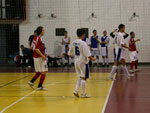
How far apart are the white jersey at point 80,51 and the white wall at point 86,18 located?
37.2 ft

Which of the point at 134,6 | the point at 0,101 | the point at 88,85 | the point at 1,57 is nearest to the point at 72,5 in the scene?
the point at 134,6

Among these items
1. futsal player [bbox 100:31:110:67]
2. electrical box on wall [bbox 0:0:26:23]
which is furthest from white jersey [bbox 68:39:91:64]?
electrical box on wall [bbox 0:0:26:23]

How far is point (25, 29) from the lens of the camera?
747 inches

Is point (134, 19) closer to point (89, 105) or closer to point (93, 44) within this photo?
point (93, 44)

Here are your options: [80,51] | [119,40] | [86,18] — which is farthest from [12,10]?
[80,51]

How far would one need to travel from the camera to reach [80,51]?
696cm

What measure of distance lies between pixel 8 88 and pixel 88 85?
8.60 ft

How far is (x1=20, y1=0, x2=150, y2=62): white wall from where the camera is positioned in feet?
58.2

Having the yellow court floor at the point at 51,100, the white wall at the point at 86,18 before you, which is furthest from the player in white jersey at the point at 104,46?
the yellow court floor at the point at 51,100

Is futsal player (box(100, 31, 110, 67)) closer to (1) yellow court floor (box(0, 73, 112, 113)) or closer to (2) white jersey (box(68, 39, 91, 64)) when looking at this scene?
(1) yellow court floor (box(0, 73, 112, 113))

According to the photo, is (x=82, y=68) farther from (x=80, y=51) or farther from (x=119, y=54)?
(x=119, y=54)

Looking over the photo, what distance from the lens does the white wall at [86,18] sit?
17750mm

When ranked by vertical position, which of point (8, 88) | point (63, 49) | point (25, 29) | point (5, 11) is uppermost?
point (5, 11)

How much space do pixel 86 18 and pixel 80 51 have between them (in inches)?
460
